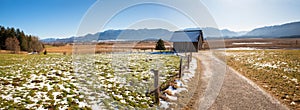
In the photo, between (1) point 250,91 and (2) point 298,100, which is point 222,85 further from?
(2) point 298,100

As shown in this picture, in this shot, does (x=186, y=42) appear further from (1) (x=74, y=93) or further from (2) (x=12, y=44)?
(2) (x=12, y=44)

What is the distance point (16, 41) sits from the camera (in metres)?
45.8

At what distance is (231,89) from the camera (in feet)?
32.2

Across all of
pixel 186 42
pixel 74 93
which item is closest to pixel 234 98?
pixel 74 93

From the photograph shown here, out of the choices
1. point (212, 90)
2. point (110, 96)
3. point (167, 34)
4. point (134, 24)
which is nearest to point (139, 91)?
point (110, 96)

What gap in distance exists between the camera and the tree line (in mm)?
45219

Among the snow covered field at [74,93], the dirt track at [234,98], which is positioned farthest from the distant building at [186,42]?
the snow covered field at [74,93]

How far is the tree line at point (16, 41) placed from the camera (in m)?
45.2

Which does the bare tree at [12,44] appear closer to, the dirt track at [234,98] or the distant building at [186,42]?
the distant building at [186,42]

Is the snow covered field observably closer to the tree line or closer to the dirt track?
the dirt track

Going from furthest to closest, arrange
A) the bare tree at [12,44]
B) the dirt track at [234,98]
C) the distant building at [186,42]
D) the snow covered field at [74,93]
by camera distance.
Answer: the bare tree at [12,44] < the distant building at [186,42] < the dirt track at [234,98] < the snow covered field at [74,93]

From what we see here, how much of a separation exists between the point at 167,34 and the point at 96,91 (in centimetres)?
3613

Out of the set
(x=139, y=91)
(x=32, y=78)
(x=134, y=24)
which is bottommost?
(x=139, y=91)

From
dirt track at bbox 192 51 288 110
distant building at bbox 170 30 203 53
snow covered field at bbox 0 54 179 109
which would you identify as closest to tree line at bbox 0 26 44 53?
distant building at bbox 170 30 203 53
